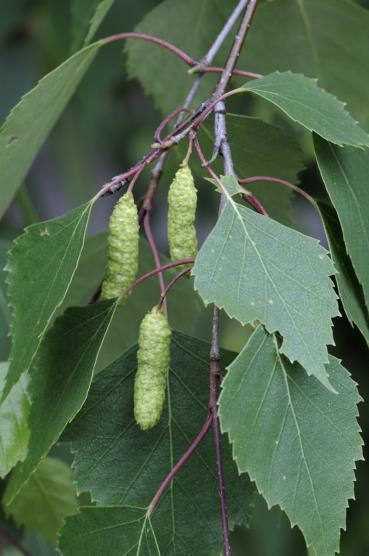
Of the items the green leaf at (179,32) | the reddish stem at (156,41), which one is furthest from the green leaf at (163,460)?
the green leaf at (179,32)

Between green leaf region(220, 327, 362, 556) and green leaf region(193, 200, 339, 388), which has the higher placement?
green leaf region(193, 200, 339, 388)

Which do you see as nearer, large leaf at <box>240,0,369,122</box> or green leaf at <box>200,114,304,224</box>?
green leaf at <box>200,114,304,224</box>

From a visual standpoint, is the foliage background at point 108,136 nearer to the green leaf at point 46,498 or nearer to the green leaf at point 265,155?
the green leaf at point 46,498

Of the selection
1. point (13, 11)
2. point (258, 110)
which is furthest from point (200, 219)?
point (258, 110)

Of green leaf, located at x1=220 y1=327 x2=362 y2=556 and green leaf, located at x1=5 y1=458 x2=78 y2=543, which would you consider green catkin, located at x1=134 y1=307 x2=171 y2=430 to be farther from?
green leaf, located at x1=5 y1=458 x2=78 y2=543

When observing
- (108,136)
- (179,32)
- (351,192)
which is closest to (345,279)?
(351,192)

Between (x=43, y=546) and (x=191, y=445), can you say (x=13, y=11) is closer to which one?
(x=43, y=546)

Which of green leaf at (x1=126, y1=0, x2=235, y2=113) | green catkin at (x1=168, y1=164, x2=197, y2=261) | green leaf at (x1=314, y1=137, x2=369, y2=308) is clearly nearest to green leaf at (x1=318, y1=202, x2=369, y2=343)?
green leaf at (x1=314, y1=137, x2=369, y2=308)
